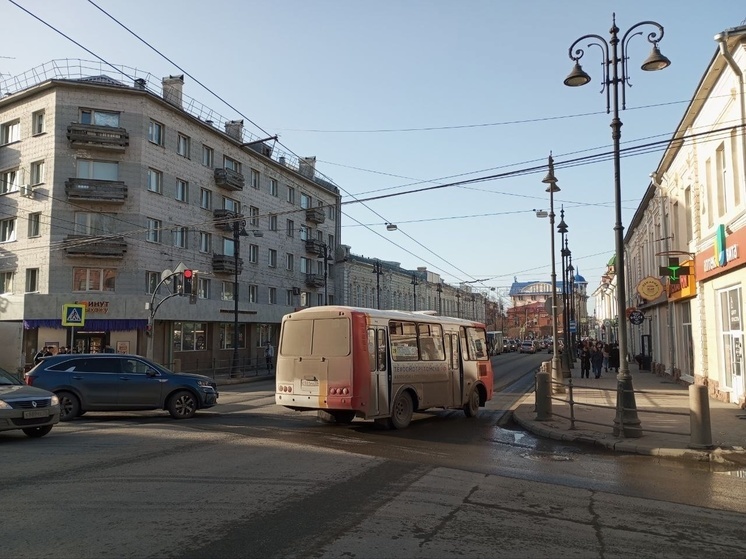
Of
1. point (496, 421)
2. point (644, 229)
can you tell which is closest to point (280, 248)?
point (644, 229)

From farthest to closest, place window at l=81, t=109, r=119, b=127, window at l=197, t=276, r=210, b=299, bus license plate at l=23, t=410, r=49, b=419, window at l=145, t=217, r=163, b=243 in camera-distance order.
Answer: window at l=197, t=276, r=210, b=299 < window at l=145, t=217, r=163, b=243 < window at l=81, t=109, r=119, b=127 < bus license plate at l=23, t=410, r=49, b=419

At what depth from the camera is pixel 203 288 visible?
39.5m

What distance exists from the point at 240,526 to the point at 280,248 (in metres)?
43.3

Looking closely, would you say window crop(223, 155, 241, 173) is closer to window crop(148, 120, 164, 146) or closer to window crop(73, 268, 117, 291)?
window crop(148, 120, 164, 146)

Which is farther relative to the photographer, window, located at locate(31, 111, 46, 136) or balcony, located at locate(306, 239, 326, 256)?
balcony, located at locate(306, 239, 326, 256)

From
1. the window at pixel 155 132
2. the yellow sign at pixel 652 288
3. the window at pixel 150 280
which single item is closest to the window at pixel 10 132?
the window at pixel 155 132

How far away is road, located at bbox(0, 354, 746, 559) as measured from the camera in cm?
553

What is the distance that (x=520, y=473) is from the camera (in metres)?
9.05

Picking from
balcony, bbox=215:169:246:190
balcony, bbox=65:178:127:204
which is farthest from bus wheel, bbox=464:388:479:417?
balcony, bbox=215:169:246:190

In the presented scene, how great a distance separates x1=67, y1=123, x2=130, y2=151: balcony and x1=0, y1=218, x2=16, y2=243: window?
6004mm

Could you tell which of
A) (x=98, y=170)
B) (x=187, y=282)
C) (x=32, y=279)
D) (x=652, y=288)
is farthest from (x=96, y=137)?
(x=652, y=288)

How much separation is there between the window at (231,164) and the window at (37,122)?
11.6 meters

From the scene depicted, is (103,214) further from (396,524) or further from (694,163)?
(396,524)

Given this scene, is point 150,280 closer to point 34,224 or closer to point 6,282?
point 34,224
